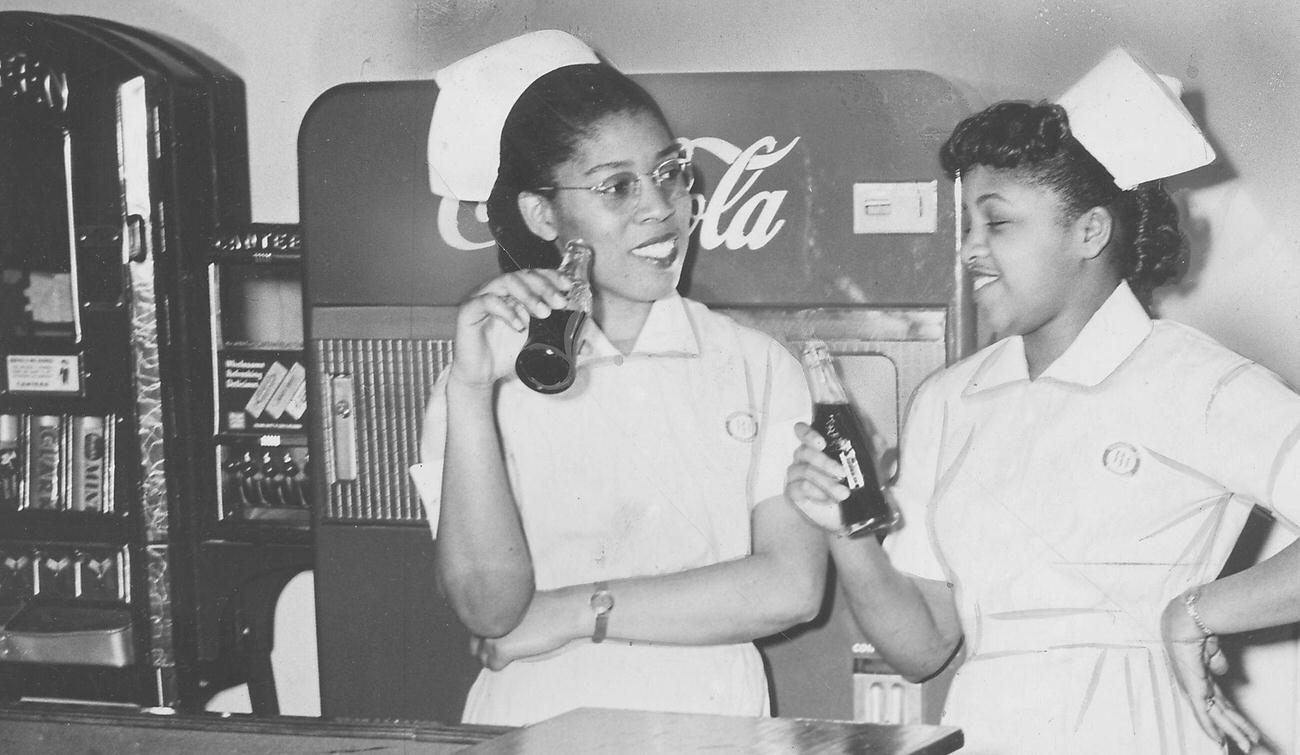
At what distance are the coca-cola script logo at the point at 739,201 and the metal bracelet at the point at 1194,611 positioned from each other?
90 centimetres

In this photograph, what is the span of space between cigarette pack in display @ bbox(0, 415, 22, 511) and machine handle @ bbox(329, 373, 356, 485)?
2.59 ft

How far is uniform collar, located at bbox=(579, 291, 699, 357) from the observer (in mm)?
2494

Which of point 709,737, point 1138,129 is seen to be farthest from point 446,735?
point 1138,129

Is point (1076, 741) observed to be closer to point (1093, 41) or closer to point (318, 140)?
point (1093, 41)

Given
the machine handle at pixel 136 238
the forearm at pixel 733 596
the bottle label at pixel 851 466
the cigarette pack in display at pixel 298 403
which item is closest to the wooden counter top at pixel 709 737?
the bottle label at pixel 851 466

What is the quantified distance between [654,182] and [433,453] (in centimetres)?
66

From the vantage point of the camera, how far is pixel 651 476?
2.51 metres

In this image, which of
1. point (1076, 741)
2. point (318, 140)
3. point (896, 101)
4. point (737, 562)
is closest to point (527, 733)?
point (737, 562)

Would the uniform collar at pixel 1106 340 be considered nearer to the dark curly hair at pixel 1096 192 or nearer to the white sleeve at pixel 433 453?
the dark curly hair at pixel 1096 192

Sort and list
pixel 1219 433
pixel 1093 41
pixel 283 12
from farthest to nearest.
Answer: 1. pixel 283 12
2. pixel 1093 41
3. pixel 1219 433

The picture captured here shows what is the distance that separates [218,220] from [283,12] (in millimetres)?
436

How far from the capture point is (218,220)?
2.77 metres

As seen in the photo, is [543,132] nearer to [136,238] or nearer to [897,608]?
[136,238]

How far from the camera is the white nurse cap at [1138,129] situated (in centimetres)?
218
